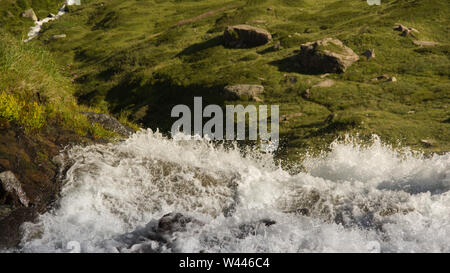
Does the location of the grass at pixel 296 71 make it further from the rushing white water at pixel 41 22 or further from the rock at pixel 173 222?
the rushing white water at pixel 41 22

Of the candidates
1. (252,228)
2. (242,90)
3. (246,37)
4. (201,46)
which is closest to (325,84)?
(242,90)

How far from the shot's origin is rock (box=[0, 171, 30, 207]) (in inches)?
583

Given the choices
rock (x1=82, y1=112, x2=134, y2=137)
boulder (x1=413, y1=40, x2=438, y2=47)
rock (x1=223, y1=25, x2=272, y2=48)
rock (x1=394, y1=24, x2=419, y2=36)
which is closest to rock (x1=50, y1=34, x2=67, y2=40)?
rock (x1=223, y1=25, x2=272, y2=48)

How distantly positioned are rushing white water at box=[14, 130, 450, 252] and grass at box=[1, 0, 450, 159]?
5027 mm

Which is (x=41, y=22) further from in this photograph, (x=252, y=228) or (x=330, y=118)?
(x=252, y=228)

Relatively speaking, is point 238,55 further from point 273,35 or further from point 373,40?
point 373,40

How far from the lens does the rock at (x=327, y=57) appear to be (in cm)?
3819

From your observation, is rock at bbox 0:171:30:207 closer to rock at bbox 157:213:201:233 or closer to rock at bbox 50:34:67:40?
rock at bbox 157:213:201:233

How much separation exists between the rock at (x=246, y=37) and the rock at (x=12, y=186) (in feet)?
122

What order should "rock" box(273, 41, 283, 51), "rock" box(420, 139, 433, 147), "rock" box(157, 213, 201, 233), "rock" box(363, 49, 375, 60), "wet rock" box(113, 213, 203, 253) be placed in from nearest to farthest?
"wet rock" box(113, 213, 203, 253), "rock" box(157, 213, 201, 233), "rock" box(420, 139, 433, 147), "rock" box(363, 49, 375, 60), "rock" box(273, 41, 283, 51)

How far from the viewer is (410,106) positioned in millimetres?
30953

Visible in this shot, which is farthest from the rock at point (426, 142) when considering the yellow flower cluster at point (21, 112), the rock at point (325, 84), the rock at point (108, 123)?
the yellow flower cluster at point (21, 112)

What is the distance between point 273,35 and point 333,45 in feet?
42.8
